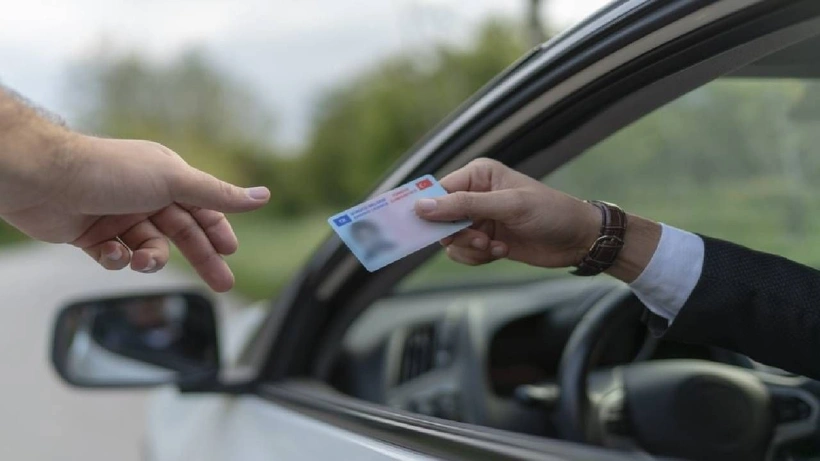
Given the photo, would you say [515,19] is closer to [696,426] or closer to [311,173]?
[696,426]

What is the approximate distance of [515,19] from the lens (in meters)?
12.1

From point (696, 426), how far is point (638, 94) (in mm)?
894

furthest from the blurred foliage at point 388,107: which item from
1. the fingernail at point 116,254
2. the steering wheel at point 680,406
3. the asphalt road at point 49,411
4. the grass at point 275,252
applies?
the fingernail at point 116,254

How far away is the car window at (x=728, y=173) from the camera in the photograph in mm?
2178

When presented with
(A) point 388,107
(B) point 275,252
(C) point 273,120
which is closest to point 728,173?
(B) point 275,252

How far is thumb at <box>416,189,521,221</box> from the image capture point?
1.47 m

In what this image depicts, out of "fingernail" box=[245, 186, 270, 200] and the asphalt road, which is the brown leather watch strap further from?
the asphalt road

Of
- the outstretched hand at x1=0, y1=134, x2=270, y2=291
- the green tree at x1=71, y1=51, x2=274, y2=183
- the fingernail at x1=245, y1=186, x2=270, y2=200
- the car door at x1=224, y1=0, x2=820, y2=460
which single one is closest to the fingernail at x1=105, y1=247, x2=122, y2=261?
the outstretched hand at x1=0, y1=134, x2=270, y2=291

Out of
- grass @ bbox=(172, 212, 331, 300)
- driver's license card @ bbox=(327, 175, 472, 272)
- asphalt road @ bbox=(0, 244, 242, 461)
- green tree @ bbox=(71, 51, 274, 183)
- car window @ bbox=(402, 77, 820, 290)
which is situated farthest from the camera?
green tree @ bbox=(71, 51, 274, 183)

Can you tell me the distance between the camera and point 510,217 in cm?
153

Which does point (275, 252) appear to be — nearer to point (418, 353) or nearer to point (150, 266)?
point (418, 353)

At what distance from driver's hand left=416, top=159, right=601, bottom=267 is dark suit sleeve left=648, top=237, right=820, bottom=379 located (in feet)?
0.73

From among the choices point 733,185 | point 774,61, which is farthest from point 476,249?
point 733,185

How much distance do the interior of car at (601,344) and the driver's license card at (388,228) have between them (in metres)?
0.31
